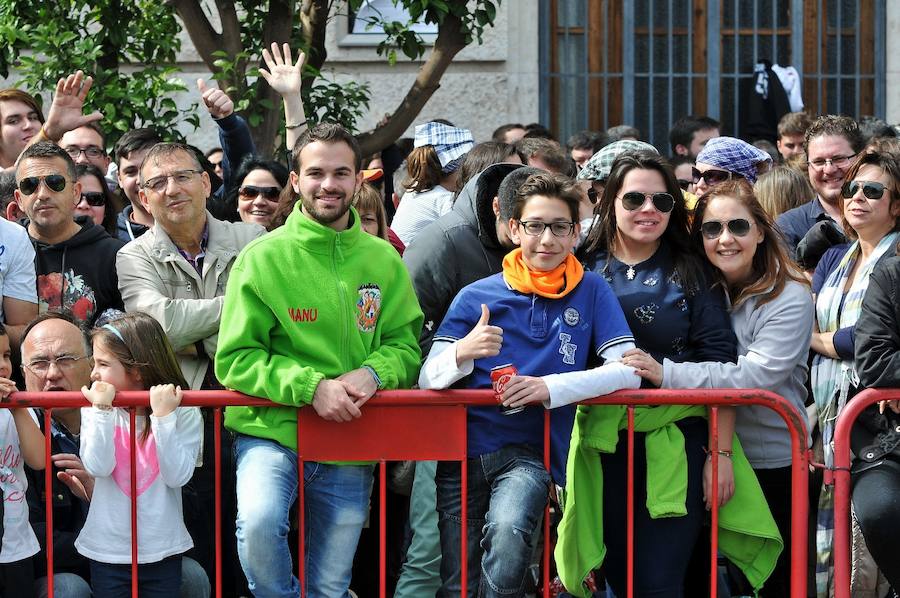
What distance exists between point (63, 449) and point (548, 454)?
176cm

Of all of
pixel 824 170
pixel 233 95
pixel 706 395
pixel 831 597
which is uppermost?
pixel 233 95

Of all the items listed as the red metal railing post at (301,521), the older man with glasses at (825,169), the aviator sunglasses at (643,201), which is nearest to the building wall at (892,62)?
the older man with glasses at (825,169)

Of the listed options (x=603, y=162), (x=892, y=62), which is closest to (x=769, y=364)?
(x=603, y=162)

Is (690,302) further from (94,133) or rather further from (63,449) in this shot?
(94,133)

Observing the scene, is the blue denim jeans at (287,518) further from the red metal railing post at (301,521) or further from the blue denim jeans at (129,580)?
the blue denim jeans at (129,580)

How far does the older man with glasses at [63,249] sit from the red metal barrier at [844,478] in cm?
285

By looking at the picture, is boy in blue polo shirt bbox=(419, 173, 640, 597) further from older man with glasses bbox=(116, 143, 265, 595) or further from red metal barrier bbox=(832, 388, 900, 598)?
older man with glasses bbox=(116, 143, 265, 595)

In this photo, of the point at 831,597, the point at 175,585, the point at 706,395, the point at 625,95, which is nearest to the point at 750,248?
the point at 706,395

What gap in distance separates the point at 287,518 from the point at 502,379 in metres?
0.85

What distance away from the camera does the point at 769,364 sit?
500cm

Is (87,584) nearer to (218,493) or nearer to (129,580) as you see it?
(129,580)

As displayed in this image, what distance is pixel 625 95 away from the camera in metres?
11.8

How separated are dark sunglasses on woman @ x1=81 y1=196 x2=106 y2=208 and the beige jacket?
821mm

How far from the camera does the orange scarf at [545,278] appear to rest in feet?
15.8
